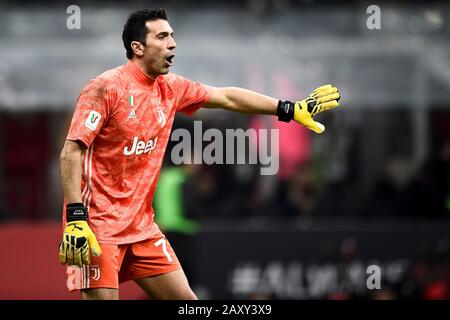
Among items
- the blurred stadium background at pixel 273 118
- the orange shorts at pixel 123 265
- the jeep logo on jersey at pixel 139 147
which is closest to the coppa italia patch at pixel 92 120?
the jeep logo on jersey at pixel 139 147

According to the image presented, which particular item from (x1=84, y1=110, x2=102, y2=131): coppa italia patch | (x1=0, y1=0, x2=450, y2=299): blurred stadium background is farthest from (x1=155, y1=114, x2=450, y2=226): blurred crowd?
(x1=84, y1=110, x2=102, y2=131): coppa italia patch

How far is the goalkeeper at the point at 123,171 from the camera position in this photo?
813 centimetres

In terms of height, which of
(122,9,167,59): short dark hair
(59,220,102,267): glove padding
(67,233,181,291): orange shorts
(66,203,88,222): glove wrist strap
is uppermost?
(122,9,167,59): short dark hair

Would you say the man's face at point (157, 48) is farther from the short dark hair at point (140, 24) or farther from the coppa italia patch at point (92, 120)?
the coppa italia patch at point (92, 120)

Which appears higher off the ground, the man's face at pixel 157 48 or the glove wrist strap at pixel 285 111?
the man's face at pixel 157 48

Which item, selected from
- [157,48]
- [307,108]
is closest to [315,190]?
[307,108]

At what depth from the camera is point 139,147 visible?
8500mm

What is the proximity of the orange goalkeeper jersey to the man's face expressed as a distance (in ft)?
0.34

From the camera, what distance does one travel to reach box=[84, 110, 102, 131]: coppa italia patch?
8148 millimetres

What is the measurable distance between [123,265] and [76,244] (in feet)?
2.38

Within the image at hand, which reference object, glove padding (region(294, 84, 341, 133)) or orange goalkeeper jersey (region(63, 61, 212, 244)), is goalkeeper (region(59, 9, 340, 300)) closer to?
orange goalkeeper jersey (region(63, 61, 212, 244))
